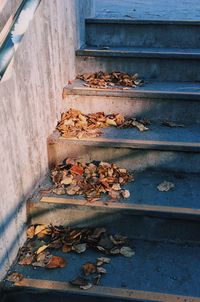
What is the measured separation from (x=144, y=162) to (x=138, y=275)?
0.87 meters

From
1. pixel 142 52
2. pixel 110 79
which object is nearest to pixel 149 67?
pixel 142 52

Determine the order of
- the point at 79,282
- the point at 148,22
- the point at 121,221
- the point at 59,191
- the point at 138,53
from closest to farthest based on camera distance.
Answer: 1. the point at 79,282
2. the point at 121,221
3. the point at 59,191
4. the point at 138,53
5. the point at 148,22

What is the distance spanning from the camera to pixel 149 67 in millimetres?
3227

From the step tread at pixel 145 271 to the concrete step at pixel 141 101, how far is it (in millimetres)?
1135

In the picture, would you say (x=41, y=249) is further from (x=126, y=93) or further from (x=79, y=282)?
(x=126, y=93)

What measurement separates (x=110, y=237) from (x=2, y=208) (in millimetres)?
734

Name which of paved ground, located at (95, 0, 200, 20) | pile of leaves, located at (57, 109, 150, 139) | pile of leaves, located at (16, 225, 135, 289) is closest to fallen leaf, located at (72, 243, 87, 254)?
pile of leaves, located at (16, 225, 135, 289)

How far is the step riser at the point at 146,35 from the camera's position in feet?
11.3

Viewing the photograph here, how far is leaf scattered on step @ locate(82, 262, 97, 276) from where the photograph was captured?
197cm

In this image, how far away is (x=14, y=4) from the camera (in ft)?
6.37

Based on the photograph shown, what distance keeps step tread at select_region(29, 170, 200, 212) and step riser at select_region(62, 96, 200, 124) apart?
1.84 ft

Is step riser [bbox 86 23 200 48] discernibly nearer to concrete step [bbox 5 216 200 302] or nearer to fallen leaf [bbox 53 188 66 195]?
fallen leaf [bbox 53 188 66 195]

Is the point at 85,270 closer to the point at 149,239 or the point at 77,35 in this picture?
the point at 149,239

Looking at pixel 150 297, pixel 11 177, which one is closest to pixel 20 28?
pixel 11 177
